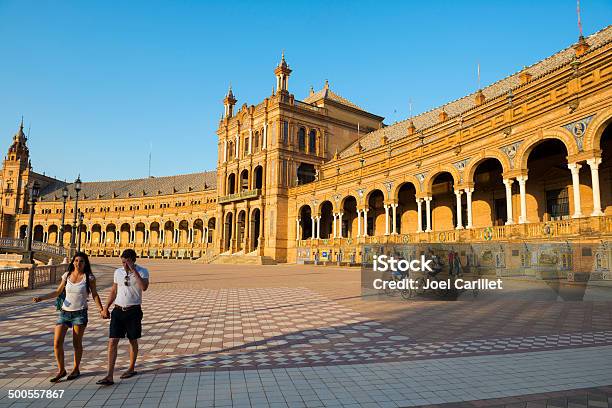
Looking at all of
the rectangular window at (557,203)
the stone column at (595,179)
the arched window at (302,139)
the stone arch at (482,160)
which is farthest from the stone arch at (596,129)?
the arched window at (302,139)

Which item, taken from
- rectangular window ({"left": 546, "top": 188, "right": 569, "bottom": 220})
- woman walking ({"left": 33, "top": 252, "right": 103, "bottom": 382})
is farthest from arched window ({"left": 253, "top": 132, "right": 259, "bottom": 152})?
woman walking ({"left": 33, "top": 252, "right": 103, "bottom": 382})

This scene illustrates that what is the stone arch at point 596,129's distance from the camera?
647 inches

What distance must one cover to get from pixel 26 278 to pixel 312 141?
38989mm

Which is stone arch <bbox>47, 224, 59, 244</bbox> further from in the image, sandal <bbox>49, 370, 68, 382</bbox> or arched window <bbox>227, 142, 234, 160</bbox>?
sandal <bbox>49, 370, 68, 382</bbox>

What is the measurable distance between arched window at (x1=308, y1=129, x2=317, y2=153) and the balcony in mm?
8781

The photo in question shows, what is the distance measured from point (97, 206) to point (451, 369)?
91.2m

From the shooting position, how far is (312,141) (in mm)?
51062

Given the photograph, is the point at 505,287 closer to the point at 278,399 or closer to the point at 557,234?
the point at 557,234

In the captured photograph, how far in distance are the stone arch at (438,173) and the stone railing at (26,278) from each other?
75.9 ft

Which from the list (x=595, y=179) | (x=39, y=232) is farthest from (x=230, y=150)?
(x=39, y=232)

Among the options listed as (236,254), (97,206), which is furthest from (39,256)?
(97,206)

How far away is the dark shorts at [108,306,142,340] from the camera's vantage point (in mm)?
5229

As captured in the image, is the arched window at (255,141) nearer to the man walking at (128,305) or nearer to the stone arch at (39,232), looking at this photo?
the man walking at (128,305)

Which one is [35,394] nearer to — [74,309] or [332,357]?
[74,309]
